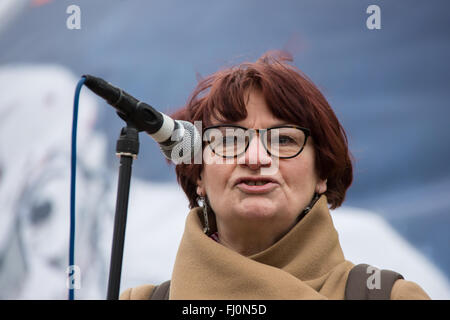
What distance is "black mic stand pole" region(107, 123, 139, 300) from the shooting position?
119 centimetres

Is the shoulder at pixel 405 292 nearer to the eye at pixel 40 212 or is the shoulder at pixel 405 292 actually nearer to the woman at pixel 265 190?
the woman at pixel 265 190

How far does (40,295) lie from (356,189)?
158 cm

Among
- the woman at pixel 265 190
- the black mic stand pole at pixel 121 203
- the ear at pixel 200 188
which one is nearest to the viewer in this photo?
the black mic stand pole at pixel 121 203

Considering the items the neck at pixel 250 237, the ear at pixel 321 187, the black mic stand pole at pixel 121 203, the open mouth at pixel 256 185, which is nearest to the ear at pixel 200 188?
the neck at pixel 250 237

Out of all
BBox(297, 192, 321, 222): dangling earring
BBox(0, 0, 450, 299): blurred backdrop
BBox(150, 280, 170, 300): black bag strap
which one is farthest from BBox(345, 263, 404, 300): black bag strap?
BBox(0, 0, 450, 299): blurred backdrop

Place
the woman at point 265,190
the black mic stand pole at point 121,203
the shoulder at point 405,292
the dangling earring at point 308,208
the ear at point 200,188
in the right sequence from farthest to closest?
the ear at point 200,188
the dangling earring at point 308,208
the woman at point 265,190
the shoulder at point 405,292
the black mic stand pole at point 121,203

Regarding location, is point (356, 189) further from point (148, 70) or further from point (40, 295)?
point (40, 295)

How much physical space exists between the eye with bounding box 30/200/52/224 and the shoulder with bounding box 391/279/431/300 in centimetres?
185

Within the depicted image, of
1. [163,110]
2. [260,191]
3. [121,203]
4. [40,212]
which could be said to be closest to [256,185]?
[260,191]

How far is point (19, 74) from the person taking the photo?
3.01m

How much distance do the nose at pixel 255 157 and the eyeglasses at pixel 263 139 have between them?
0.6 inches

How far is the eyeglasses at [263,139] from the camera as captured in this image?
5.47ft

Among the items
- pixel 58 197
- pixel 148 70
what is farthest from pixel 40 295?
pixel 148 70

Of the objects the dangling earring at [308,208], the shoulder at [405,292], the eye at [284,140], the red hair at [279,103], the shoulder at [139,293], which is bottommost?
the shoulder at [139,293]
